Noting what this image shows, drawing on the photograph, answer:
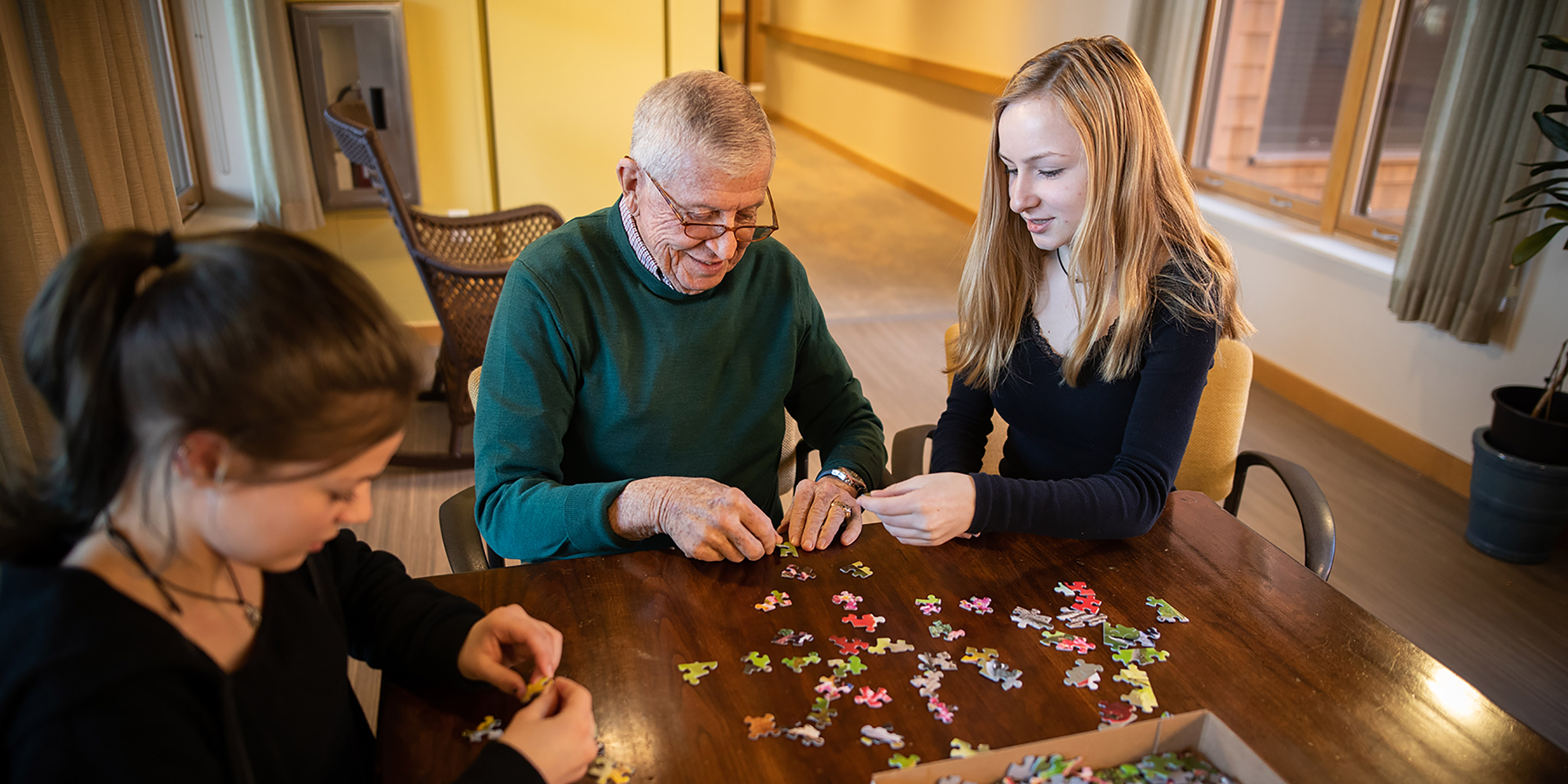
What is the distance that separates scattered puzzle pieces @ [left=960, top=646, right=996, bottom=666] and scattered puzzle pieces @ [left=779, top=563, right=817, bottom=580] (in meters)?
0.26

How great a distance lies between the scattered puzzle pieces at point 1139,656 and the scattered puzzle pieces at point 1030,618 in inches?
3.8

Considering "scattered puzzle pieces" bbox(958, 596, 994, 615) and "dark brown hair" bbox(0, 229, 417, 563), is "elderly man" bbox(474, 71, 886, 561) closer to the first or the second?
A: "scattered puzzle pieces" bbox(958, 596, 994, 615)

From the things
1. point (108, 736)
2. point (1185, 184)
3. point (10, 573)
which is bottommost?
point (108, 736)

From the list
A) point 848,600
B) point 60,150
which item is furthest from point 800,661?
point 60,150

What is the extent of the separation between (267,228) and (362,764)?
647 millimetres

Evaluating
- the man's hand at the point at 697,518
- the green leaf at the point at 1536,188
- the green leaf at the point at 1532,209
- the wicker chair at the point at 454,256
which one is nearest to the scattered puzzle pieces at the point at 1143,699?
the man's hand at the point at 697,518

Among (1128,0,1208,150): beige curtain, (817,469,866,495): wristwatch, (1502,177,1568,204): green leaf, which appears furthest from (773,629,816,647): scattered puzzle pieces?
(1128,0,1208,150): beige curtain

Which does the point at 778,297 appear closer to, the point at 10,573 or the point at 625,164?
the point at 625,164

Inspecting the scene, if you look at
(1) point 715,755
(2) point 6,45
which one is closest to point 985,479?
(1) point 715,755

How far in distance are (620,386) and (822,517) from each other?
433mm

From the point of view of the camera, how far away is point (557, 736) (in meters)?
1.01

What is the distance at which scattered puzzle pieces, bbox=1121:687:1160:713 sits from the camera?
3.88 ft

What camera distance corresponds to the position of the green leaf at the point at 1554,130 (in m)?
2.87

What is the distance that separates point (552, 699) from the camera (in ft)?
3.53
